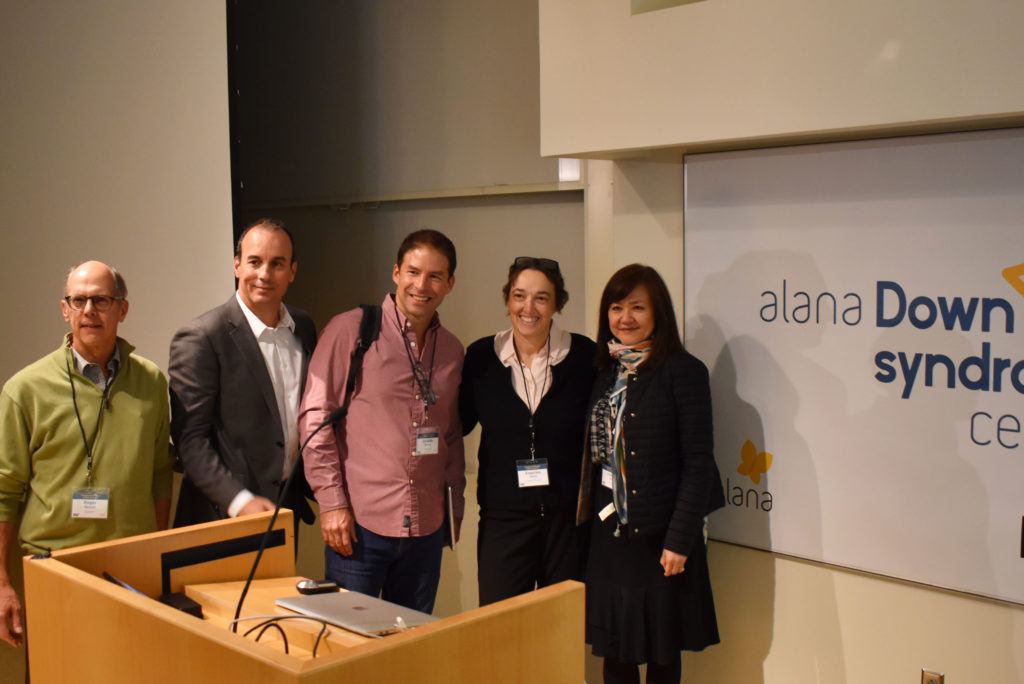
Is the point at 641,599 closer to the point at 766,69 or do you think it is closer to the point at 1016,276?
the point at 1016,276

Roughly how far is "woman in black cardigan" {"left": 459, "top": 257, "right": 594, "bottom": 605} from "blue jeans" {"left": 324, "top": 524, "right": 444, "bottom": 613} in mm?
169

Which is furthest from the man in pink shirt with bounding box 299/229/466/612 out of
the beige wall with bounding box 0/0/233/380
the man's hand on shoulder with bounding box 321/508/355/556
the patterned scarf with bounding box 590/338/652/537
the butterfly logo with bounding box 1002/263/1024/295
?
the butterfly logo with bounding box 1002/263/1024/295

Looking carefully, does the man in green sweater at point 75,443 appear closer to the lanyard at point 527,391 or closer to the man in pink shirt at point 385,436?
the man in pink shirt at point 385,436

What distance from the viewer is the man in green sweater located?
2.42m

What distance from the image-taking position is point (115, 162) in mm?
3305

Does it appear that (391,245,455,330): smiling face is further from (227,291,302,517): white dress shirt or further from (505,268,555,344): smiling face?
(227,291,302,517): white dress shirt

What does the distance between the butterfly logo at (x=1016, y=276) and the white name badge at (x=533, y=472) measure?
4.51 feet

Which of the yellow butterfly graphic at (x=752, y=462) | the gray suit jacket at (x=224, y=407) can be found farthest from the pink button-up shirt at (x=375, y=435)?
the yellow butterfly graphic at (x=752, y=462)

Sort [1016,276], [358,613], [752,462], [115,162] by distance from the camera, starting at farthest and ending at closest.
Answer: [115,162], [752,462], [1016,276], [358,613]

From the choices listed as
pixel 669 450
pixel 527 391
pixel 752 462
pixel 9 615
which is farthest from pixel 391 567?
pixel 752 462

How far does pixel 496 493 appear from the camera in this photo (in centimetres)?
274

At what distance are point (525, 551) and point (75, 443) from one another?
133 cm

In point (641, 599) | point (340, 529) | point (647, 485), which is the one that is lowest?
point (641, 599)

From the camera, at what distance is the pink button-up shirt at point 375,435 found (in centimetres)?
258
